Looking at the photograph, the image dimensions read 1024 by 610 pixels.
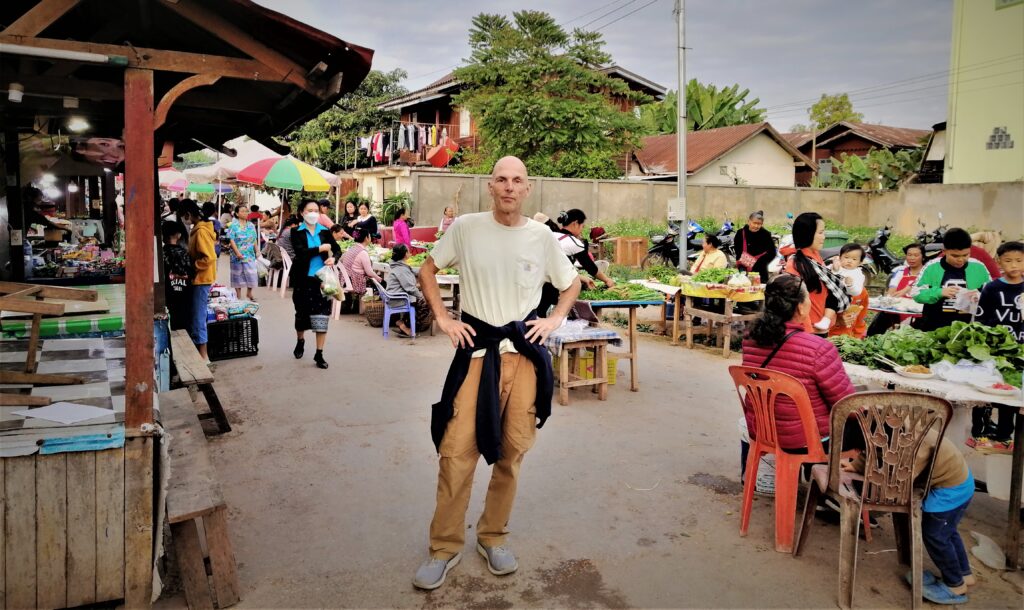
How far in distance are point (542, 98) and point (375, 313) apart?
13.4 m

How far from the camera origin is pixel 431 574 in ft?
12.0

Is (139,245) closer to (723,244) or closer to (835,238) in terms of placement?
(723,244)

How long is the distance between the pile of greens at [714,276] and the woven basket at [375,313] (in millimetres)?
5027

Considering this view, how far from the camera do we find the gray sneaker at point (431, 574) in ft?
11.9

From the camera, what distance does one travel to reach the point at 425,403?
722 cm

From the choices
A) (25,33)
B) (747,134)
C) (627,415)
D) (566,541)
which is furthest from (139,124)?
(747,134)

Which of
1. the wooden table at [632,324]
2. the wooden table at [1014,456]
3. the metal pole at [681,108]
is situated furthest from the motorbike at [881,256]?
the wooden table at [1014,456]

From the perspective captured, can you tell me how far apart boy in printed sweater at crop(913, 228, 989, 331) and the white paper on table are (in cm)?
677

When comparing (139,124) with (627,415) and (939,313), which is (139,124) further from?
(939,313)

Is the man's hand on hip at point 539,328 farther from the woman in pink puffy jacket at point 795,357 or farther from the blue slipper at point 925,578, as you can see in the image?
the blue slipper at point 925,578

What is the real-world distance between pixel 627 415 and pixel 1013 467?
11.0 ft

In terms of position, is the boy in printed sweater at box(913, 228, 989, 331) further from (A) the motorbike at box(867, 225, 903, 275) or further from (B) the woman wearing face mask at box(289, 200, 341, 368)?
(A) the motorbike at box(867, 225, 903, 275)

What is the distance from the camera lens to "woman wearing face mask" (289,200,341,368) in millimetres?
8367

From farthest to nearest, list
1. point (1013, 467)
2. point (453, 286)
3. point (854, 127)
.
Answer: point (854, 127) < point (453, 286) < point (1013, 467)
